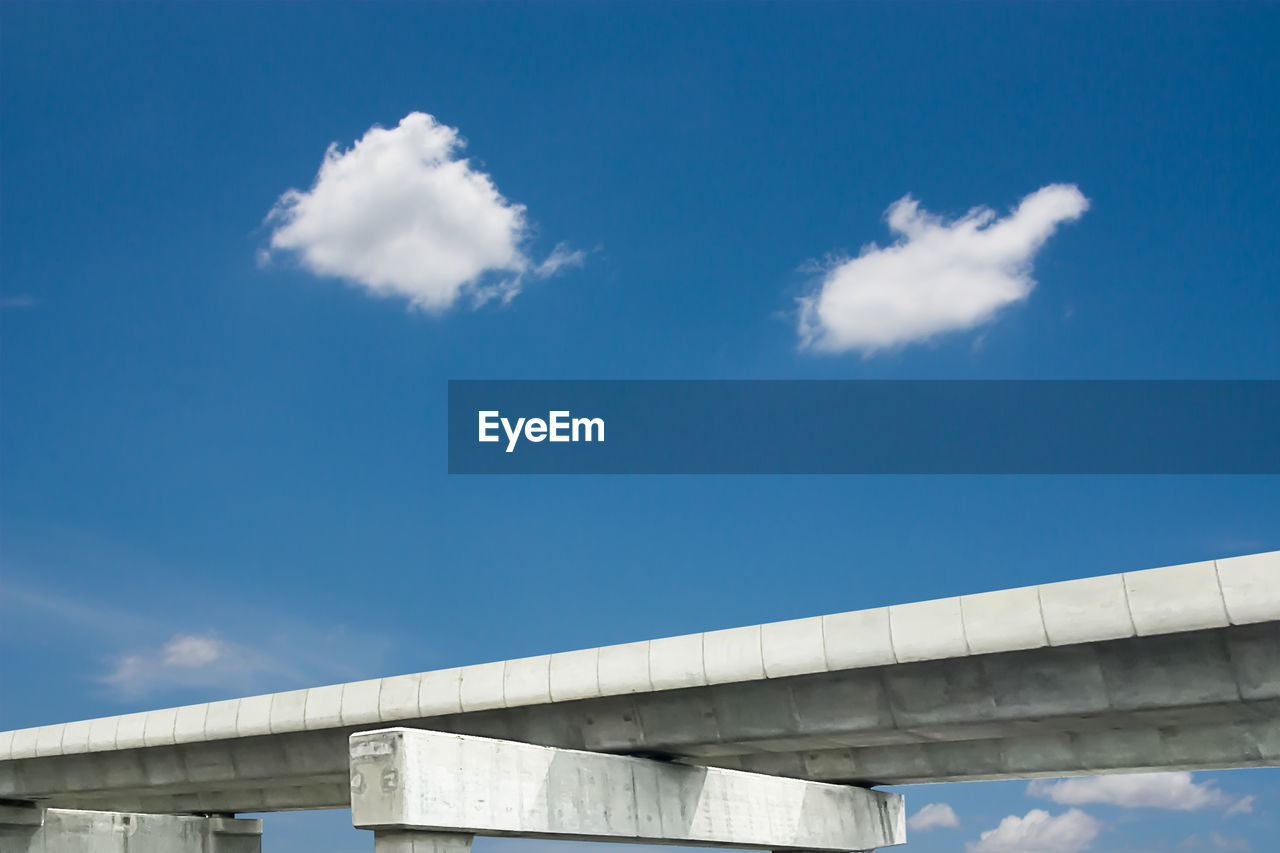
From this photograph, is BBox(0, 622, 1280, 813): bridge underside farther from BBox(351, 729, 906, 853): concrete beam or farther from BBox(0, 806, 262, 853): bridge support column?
BBox(0, 806, 262, 853): bridge support column

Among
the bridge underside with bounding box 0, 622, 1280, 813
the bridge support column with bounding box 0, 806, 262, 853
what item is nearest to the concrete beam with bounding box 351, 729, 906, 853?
the bridge underside with bounding box 0, 622, 1280, 813

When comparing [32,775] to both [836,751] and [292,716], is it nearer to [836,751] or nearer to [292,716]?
[292,716]

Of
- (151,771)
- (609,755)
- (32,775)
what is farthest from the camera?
(32,775)

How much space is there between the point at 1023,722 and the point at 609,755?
23.6 ft

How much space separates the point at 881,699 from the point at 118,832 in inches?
1033

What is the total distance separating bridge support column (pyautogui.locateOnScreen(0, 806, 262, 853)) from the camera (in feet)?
115

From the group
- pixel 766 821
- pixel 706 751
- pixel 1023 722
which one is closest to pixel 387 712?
pixel 706 751

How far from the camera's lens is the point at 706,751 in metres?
22.7

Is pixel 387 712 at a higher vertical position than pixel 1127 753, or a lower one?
higher

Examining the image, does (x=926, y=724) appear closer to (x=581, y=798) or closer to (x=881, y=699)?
(x=881, y=699)

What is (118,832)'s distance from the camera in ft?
119

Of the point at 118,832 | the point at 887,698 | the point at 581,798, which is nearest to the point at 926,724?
the point at 887,698

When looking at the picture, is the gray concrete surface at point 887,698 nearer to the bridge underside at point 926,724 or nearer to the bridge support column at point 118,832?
the bridge underside at point 926,724

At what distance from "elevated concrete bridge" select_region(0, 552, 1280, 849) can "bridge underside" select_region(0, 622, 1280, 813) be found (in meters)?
0.03
